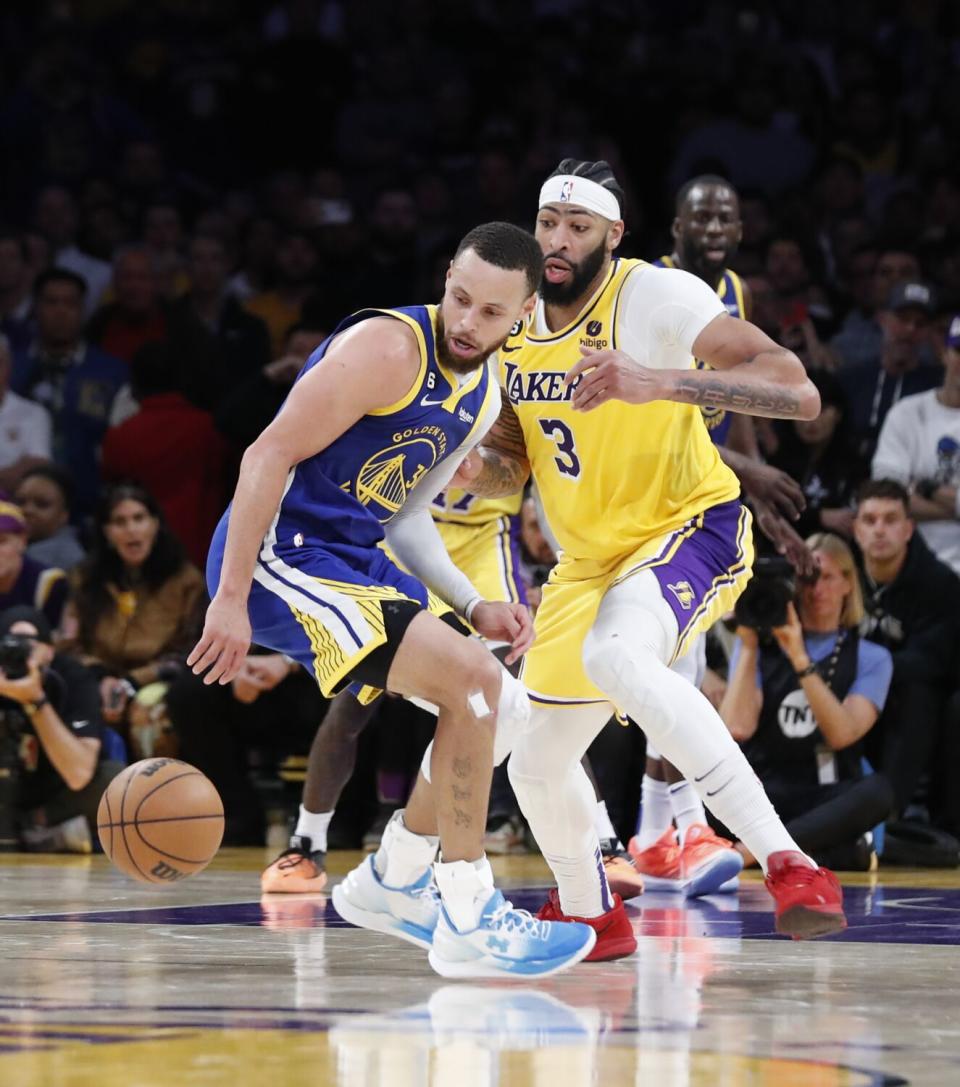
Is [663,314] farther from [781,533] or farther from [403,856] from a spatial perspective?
[403,856]

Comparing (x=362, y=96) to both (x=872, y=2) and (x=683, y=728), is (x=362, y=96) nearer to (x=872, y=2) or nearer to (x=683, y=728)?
(x=872, y=2)

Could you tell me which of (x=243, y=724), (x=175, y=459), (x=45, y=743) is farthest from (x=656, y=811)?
(x=175, y=459)

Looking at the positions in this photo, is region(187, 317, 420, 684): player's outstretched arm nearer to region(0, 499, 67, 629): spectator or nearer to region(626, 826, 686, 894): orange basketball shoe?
region(626, 826, 686, 894): orange basketball shoe

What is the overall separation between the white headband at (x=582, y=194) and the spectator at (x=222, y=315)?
540 centimetres

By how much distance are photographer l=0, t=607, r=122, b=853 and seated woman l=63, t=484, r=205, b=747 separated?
0.62 m

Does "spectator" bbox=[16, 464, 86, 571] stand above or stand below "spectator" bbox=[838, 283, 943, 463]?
below

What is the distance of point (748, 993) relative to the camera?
4.25m

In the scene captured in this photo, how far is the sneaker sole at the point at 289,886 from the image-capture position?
6801 millimetres

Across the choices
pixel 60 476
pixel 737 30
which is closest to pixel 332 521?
pixel 60 476

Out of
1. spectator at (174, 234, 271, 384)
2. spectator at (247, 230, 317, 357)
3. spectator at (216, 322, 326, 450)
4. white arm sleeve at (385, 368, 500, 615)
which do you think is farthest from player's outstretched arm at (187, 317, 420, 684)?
spectator at (247, 230, 317, 357)

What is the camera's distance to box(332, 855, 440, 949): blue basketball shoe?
4.96 metres

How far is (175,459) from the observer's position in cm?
1029

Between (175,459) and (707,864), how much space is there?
4.40 meters

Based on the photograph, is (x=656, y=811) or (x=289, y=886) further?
(x=656, y=811)
